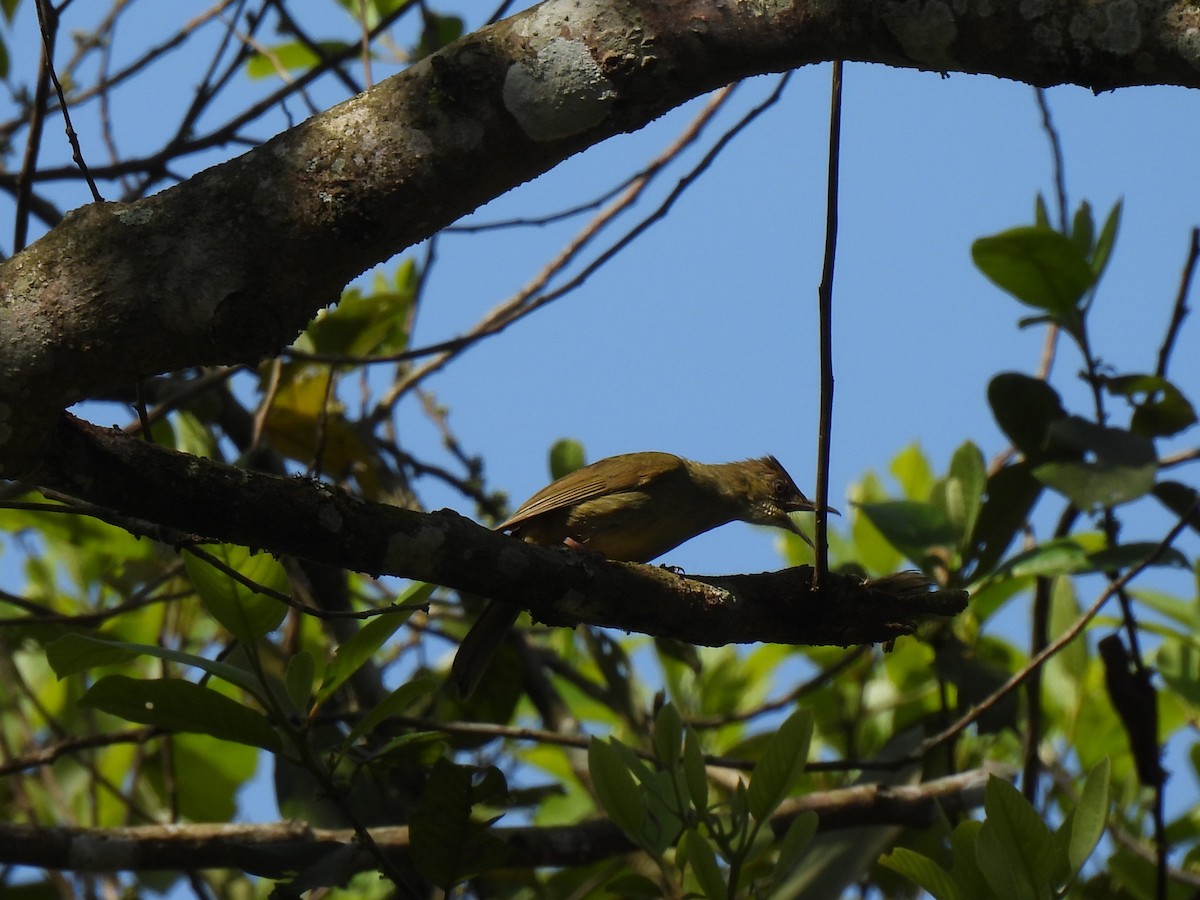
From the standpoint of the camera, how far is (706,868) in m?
2.90

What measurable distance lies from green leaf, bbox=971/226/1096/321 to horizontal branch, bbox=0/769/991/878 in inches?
62.3

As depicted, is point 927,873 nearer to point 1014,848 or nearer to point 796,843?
point 1014,848

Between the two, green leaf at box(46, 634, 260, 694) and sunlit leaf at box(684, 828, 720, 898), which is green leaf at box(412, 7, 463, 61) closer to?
green leaf at box(46, 634, 260, 694)

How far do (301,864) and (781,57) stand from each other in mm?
2327

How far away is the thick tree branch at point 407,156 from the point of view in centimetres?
210

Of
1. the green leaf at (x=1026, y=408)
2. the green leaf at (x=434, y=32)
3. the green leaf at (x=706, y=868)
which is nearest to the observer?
the green leaf at (x=706, y=868)

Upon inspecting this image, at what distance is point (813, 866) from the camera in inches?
153

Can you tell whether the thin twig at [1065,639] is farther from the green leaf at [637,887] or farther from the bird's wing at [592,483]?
the bird's wing at [592,483]

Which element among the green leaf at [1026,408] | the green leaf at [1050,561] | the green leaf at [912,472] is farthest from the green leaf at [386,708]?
the green leaf at [912,472]

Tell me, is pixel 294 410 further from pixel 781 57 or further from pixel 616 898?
pixel 781 57

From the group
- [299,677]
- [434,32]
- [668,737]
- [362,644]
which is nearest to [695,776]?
[668,737]

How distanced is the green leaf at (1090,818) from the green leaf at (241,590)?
6.11 ft

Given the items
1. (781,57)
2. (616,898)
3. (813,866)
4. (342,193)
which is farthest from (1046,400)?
(342,193)

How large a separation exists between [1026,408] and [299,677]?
2682 mm
